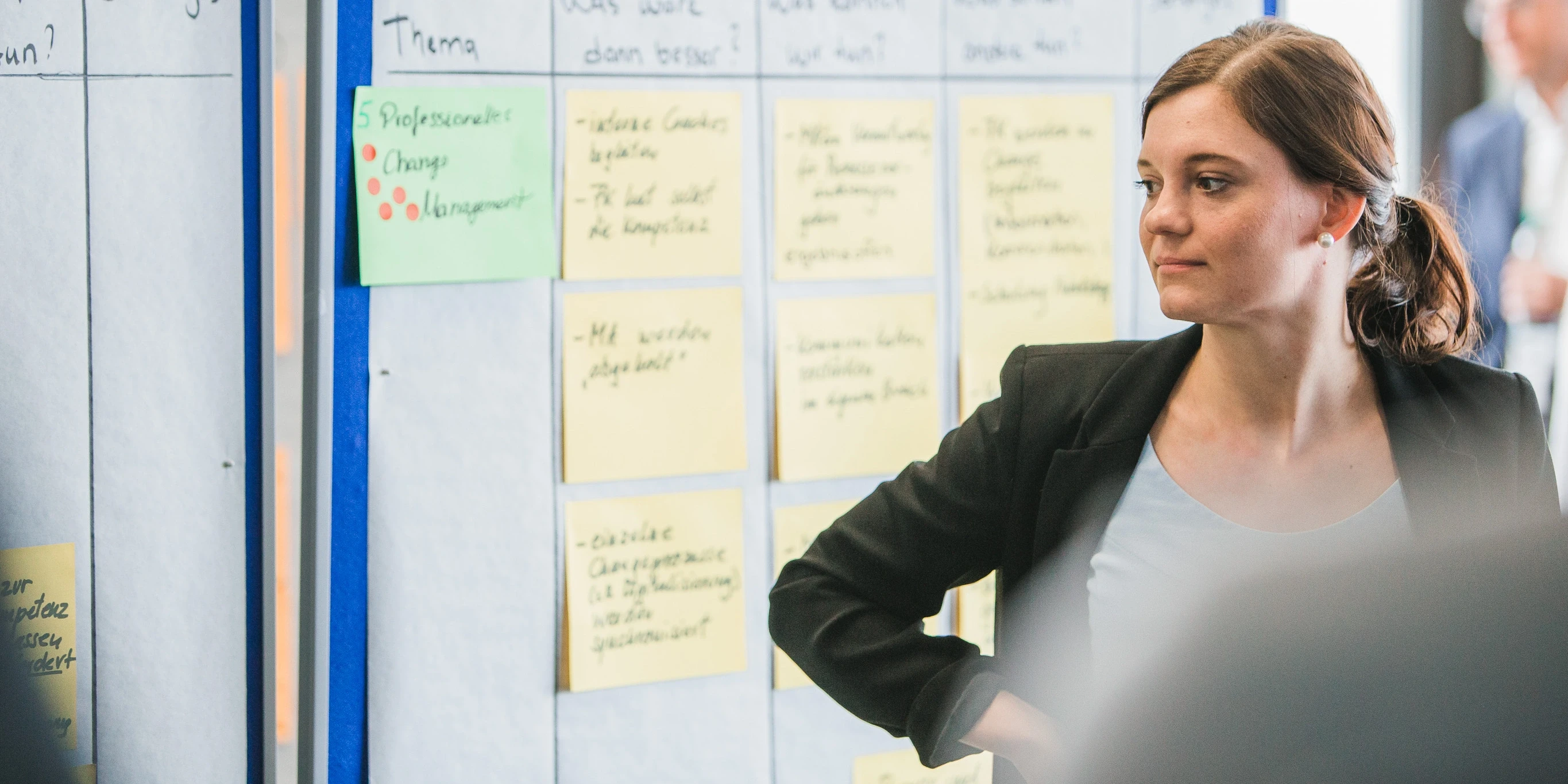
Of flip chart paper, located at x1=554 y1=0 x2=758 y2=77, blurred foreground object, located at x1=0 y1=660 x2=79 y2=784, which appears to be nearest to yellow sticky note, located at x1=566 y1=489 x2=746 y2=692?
flip chart paper, located at x1=554 y1=0 x2=758 y2=77

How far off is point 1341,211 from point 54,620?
43.6 inches

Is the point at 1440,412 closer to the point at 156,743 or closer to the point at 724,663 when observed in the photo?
the point at 724,663

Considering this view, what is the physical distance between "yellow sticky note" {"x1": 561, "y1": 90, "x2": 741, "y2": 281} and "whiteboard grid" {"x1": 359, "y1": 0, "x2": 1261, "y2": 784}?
0.01 m

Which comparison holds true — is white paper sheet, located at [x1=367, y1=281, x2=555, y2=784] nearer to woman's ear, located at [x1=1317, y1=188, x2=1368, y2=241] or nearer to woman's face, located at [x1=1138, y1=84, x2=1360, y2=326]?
woman's face, located at [x1=1138, y1=84, x2=1360, y2=326]

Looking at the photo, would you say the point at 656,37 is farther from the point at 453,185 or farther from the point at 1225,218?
the point at 1225,218

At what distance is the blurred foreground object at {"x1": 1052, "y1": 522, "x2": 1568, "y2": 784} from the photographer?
25 cm

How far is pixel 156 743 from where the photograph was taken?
1051 mm

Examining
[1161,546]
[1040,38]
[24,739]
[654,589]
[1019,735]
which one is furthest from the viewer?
[1040,38]

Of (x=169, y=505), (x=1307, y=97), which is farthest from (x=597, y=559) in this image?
(x=1307, y=97)

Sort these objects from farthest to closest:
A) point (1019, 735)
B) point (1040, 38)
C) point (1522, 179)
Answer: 1. point (1522, 179)
2. point (1040, 38)
3. point (1019, 735)

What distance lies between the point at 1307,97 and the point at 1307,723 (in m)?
0.77

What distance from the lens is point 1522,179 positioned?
2.27 metres

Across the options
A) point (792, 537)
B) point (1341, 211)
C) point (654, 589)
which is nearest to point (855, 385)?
point (792, 537)

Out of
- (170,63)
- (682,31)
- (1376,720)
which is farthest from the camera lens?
(682,31)
